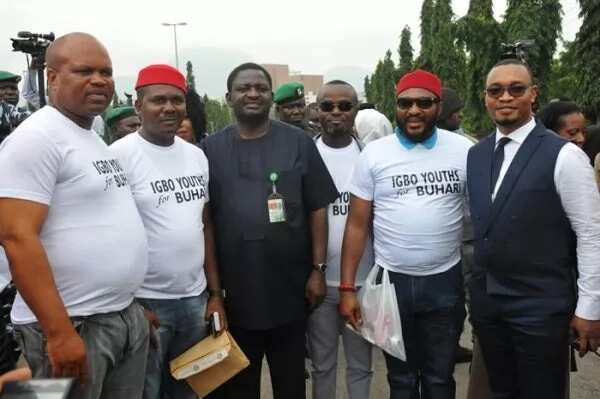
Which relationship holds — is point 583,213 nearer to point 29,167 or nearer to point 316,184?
point 316,184

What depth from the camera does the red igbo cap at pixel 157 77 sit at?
111 inches

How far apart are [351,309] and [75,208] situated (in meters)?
1.56

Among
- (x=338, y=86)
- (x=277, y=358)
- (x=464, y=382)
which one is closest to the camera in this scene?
(x=277, y=358)

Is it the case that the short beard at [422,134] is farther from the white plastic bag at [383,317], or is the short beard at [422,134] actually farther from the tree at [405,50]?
the tree at [405,50]

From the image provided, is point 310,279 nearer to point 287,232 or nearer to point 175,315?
point 287,232

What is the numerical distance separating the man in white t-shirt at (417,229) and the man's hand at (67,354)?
4.73 feet

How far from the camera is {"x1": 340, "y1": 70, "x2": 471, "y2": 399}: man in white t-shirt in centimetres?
285

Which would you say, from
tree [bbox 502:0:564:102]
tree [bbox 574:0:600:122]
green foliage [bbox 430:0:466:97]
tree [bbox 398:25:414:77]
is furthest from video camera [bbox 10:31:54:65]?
tree [bbox 398:25:414:77]

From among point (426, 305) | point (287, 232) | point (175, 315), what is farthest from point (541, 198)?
point (175, 315)

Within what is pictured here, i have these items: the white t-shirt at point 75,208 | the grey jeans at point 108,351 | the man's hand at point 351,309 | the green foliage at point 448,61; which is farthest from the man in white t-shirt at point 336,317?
the green foliage at point 448,61

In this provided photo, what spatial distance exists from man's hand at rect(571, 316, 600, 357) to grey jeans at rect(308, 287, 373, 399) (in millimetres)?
1133

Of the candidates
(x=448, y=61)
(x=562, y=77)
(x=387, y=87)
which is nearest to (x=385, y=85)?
(x=387, y=87)

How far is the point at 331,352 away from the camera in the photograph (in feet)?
10.4

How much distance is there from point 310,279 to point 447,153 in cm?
100
